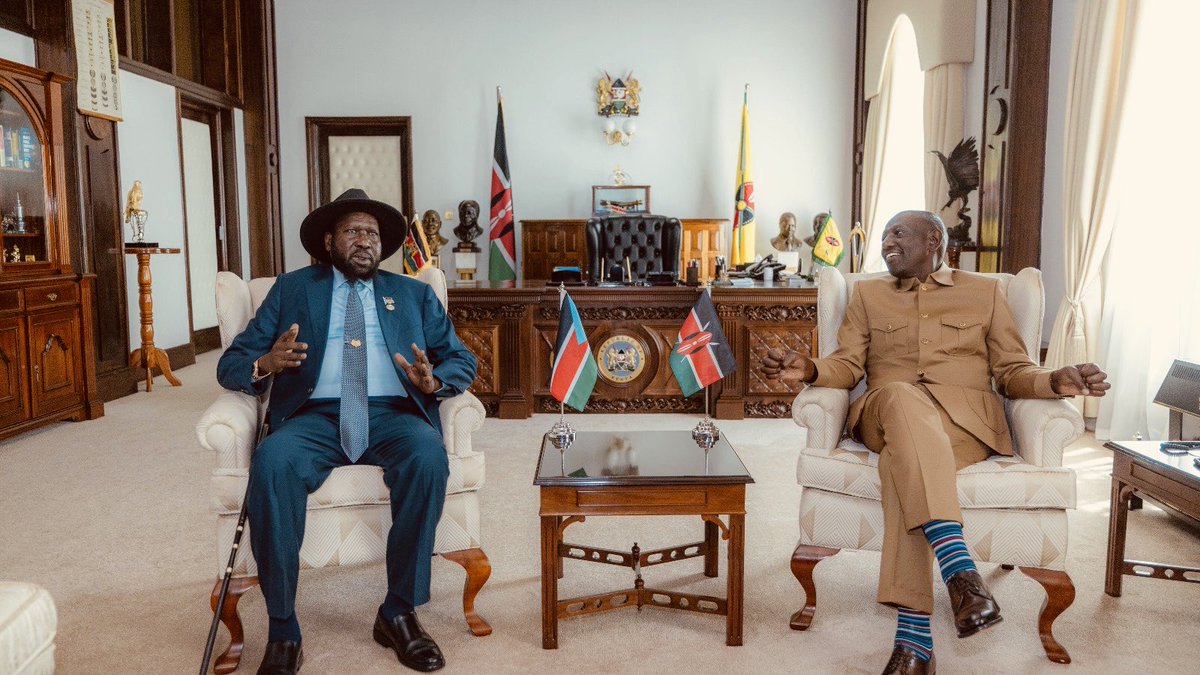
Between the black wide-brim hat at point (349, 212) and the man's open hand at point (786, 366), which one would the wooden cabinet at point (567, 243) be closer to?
the black wide-brim hat at point (349, 212)

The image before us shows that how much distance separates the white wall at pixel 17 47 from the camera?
4828 mm

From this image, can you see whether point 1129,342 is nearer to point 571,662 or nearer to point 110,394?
point 571,662

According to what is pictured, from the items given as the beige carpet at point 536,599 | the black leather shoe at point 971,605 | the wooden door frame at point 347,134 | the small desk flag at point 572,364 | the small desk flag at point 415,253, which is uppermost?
the wooden door frame at point 347,134

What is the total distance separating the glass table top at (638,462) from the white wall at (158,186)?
5.09 m

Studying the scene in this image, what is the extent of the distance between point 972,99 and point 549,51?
4030 millimetres

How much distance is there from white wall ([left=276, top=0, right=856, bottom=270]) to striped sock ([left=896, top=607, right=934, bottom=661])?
669 centimetres

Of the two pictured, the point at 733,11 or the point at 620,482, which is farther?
the point at 733,11

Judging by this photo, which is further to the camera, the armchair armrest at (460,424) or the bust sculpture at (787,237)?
the bust sculpture at (787,237)

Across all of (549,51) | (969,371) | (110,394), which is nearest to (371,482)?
(969,371)

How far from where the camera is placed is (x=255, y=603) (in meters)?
2.52

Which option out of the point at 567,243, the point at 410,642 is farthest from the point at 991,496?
the point at 567,243

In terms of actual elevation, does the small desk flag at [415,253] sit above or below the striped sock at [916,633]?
above

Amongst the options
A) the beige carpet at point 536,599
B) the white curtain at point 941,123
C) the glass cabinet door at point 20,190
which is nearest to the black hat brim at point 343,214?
the beige carpet at point 536,599

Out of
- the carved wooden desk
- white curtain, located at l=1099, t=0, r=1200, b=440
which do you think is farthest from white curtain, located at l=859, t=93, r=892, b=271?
white curtain, located at l=1099, t=0, r=1200, b=440
